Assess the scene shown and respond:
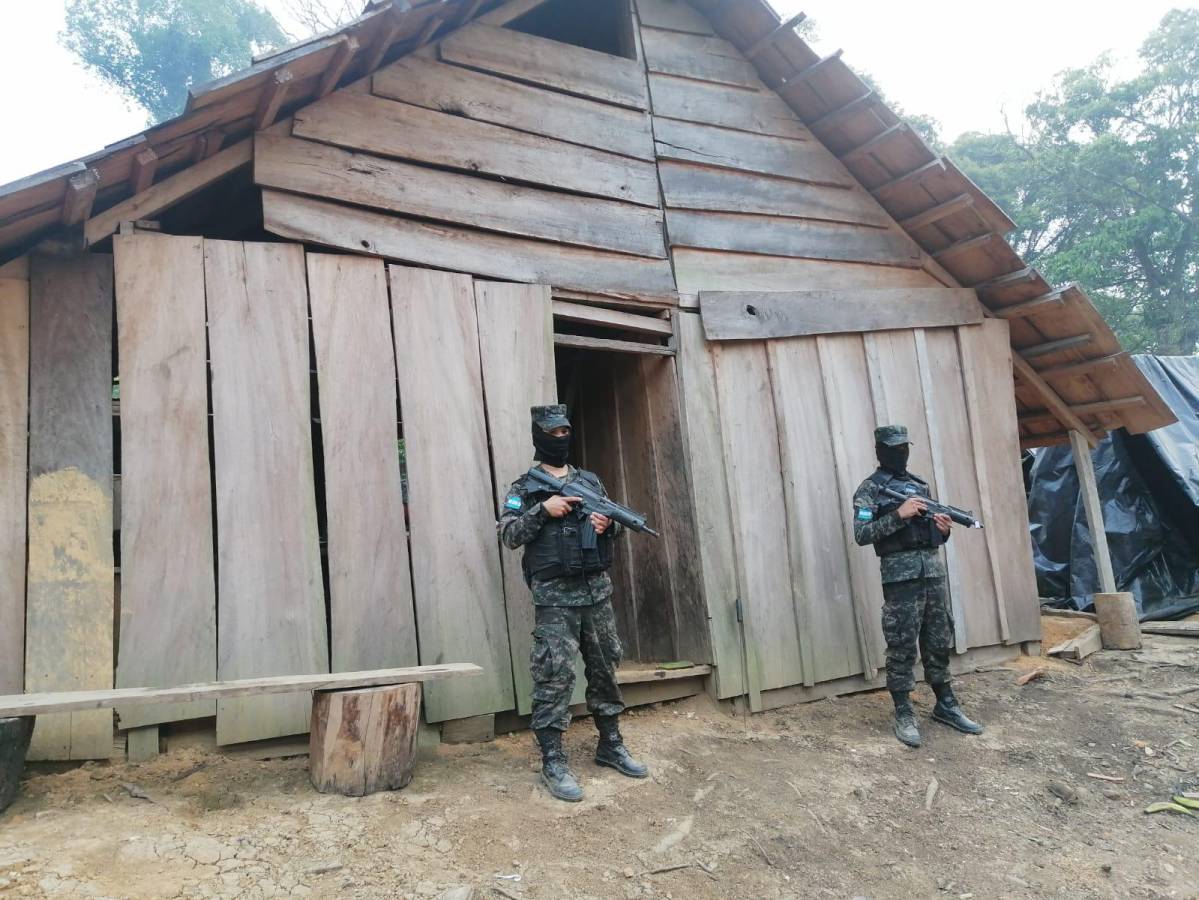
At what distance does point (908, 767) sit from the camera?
4.54 meters

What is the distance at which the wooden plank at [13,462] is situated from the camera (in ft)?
11.5

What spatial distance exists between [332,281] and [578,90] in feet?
8.18

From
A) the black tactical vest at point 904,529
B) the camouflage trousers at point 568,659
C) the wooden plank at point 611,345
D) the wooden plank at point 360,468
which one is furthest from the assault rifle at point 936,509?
the wooden plank at point 360,468

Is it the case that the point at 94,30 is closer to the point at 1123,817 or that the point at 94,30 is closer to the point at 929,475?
the point at 929,475

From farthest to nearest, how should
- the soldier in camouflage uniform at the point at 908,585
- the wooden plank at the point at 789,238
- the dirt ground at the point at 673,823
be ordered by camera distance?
the wooden plank at the point at 789,238 → the soldier in camouflage uniform at the point at 908,585 → the dirt ground at the point at 673,823

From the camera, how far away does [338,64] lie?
425cm

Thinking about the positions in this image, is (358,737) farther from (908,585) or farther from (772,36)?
(772,36)

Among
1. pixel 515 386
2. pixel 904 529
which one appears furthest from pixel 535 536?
pixel 904 529

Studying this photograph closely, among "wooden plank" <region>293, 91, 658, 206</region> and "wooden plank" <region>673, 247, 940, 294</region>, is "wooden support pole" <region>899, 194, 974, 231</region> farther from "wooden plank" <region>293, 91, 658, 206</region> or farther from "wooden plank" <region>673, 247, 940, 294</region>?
"wooden plank" <region>293, 91, 658, 206</region>

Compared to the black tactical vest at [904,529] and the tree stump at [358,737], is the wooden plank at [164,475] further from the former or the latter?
the black tactical vest at [904,529]

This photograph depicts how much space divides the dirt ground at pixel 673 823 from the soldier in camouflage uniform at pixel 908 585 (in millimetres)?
258

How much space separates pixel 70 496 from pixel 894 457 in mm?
4864

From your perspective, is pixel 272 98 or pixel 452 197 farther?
pixel 452 197

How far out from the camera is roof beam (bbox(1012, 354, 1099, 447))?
7.45m
